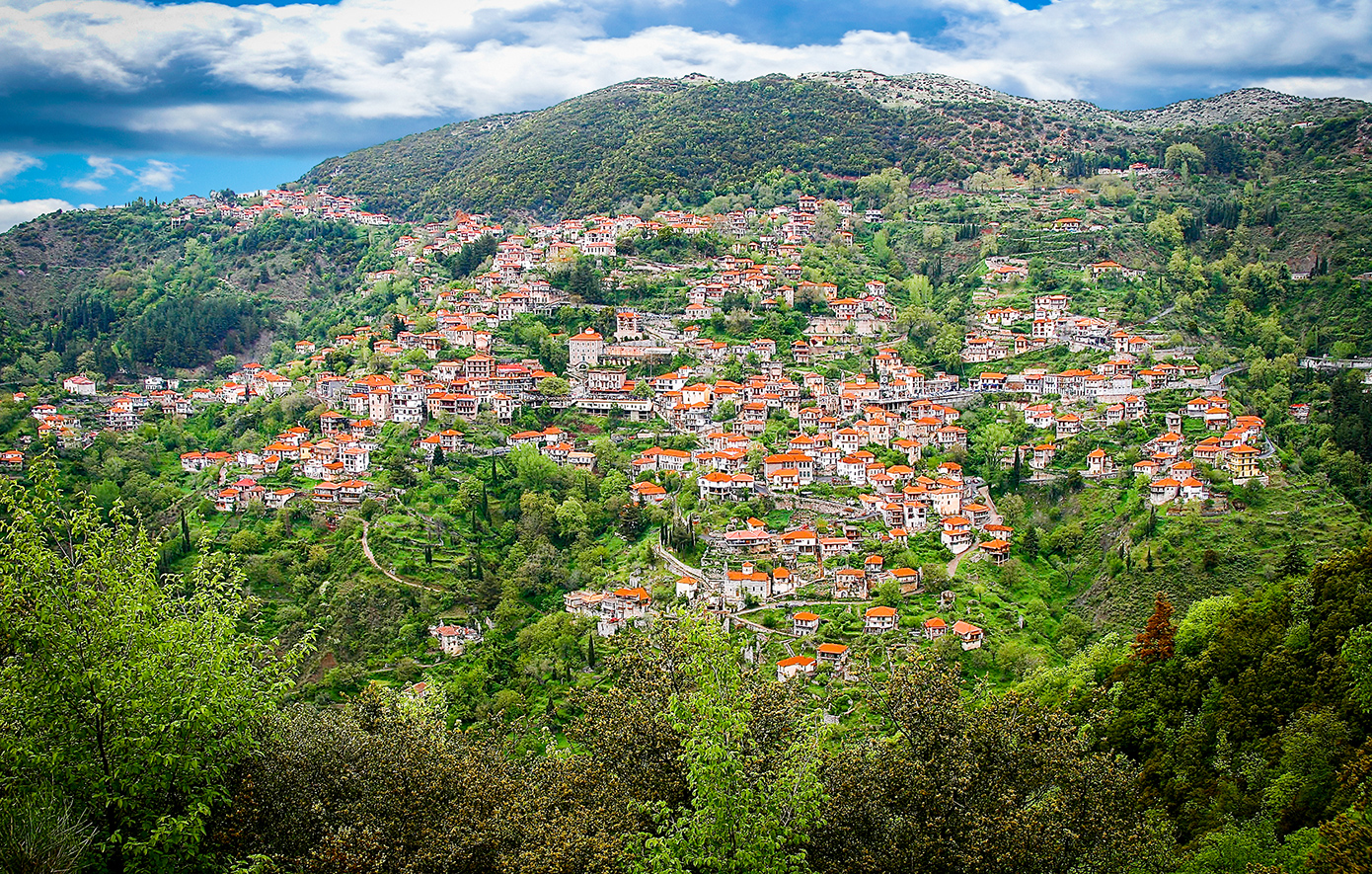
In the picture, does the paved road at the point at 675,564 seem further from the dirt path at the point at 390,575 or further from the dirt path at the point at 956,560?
the dirt path at the point at 956,560

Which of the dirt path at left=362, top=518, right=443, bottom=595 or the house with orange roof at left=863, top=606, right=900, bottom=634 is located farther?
the dirt path at left=362, top=518, right=443, bottom=595

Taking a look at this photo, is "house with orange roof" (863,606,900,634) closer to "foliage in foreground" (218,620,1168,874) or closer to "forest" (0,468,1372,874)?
"forest" (0,468,1372,874)

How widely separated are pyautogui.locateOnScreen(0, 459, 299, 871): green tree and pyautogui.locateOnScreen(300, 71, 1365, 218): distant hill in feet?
262

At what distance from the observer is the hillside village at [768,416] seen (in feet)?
127

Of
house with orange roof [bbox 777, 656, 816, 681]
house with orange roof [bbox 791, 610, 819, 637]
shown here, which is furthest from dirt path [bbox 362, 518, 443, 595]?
house with orange roof [bbox 777, 656, 816, 681]

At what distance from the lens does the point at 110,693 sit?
8633 mm

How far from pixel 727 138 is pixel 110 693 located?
98062mm

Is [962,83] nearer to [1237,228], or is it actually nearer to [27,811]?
[1237,228]

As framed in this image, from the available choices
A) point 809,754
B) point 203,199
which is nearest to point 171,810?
point 809,754

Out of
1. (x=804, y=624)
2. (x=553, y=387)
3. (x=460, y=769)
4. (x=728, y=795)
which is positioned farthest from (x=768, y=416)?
(x=728, y=795)

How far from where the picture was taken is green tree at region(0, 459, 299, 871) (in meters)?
8.48

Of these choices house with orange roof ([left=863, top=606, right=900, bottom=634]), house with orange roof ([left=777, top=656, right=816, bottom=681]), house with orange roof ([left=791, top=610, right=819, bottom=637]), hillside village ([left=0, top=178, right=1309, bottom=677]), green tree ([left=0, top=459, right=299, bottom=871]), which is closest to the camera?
green tree ([left=0, top=459, right=299, bottom=871])

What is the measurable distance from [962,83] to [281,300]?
95853mm

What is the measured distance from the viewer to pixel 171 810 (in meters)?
9.00
